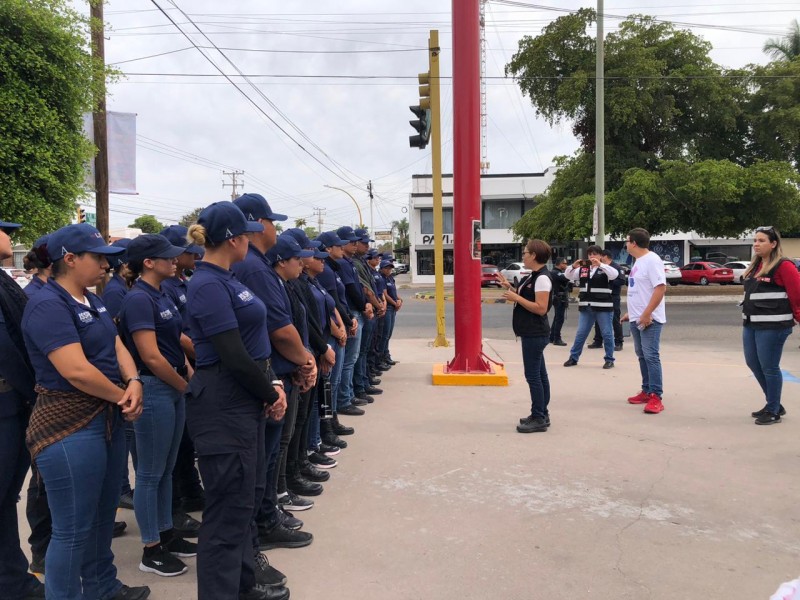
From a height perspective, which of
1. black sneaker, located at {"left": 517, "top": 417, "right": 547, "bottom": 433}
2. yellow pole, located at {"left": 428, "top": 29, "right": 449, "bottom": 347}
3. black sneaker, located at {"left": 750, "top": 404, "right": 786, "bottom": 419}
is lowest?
black sneaker, located at {"left": 517, "top": 417, "right": 547, "bottom": 433}

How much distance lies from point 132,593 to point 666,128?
25.7m

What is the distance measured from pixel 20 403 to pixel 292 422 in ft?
4.87

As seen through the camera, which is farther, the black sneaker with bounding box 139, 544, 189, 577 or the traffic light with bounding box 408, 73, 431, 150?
the traffic light with bounding box 408, 73, 431, 150

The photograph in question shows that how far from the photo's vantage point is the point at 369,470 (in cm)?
472

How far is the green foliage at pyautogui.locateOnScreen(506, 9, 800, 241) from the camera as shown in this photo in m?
22.0

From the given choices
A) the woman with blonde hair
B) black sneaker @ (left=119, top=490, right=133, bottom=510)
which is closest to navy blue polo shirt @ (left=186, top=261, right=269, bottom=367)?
black sneaker @ (left=119, top=490, right=133, bottom=510)

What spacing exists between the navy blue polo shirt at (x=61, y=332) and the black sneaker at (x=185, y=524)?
1460 mm

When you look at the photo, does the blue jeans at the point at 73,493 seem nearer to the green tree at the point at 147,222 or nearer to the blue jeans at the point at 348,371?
the blue jeans at the point at 348,371

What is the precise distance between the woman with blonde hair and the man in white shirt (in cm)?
84

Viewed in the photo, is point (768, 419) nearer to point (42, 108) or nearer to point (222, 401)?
point (222, 401)

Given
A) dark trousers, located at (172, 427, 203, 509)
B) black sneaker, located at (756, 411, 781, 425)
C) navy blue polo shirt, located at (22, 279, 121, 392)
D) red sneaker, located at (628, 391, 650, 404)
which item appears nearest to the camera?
navy blue polo shirt, located at (22, 279, 121, 392)

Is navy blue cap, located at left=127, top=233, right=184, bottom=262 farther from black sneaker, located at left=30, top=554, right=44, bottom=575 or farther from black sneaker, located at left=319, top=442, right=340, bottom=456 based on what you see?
black sneaker, located at left=319, top=442, right=340, bottom=456

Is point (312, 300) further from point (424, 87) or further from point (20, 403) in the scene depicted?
point (424, 87)

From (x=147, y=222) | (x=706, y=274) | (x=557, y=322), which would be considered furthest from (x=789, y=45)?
(x=147, y=222)
